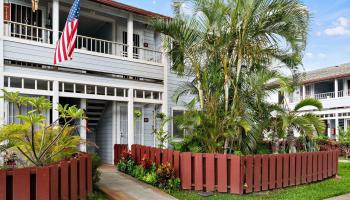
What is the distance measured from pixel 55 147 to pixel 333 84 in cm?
2792

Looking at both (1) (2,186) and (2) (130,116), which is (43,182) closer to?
(1) (2,186)

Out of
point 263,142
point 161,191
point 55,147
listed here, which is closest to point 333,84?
point 263,142

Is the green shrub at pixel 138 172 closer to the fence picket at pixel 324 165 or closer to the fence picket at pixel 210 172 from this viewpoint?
the fence picket at pixel 210 172

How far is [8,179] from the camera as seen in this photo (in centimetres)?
529

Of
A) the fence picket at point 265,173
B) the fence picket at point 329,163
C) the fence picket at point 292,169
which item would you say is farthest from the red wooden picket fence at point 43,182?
the fence picket at point 329,163

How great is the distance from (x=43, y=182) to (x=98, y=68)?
24.5ft

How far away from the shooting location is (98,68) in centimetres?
1257

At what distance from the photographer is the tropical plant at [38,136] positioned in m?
6.12

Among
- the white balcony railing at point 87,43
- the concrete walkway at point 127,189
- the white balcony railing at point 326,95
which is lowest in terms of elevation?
the concrete walkway at point 127,189

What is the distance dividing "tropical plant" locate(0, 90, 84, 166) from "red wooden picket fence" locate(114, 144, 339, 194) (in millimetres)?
2824

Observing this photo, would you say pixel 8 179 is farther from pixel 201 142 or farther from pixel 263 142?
pixel 263 142

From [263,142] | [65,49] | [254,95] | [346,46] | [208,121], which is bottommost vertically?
[263,142]

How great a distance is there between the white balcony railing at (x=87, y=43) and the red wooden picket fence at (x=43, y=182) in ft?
21.3

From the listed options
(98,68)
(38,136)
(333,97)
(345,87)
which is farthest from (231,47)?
(333,97)
